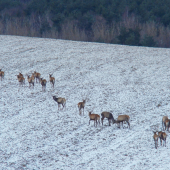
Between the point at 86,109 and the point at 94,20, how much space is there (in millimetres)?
32520

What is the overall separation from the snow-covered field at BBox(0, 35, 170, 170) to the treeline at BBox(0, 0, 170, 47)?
11.3 metres

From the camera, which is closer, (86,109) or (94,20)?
(86,109)

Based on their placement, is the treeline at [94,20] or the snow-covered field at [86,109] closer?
the snow-covered field at [86,109]

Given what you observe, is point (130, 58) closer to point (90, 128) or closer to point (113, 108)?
point (113, 108)

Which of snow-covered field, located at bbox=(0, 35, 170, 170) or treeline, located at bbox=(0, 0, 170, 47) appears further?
treeline, located at bbox=(0, 0, 170, 47)

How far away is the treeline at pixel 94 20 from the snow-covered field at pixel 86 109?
1132 centimetres

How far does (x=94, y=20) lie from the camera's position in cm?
4628

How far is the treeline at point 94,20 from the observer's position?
39.9 m

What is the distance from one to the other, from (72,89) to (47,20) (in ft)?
110

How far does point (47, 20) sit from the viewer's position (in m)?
50.1

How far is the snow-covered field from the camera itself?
36.8 feet

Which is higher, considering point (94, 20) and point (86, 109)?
point (94, 20)

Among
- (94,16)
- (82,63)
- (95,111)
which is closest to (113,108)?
(95,111)

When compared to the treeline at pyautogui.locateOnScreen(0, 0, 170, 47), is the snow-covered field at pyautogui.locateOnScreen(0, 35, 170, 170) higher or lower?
lower
